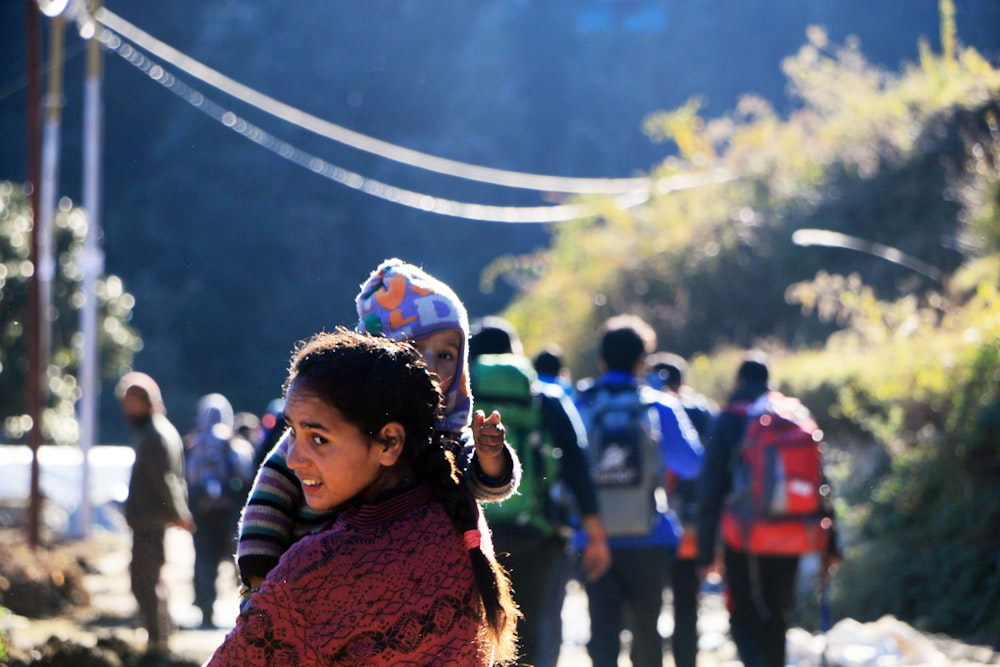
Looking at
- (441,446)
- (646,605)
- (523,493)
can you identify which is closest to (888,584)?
(646,605)

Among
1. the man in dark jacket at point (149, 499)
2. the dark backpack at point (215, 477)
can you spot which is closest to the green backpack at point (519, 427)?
the man in dark jacket at point (149, 499)

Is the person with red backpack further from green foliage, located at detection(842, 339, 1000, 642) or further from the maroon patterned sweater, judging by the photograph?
the maroon patterned sweater

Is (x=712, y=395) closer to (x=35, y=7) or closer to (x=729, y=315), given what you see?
(x=729, y=315)

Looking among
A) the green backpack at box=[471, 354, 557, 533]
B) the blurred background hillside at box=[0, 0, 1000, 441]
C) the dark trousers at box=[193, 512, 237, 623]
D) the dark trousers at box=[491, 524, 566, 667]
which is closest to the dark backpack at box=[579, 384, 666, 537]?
the dark trousers at box=[491, 524, 566, 667]

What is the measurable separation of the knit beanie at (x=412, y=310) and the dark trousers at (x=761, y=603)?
3.72 meters

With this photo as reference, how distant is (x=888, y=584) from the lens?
1088cm

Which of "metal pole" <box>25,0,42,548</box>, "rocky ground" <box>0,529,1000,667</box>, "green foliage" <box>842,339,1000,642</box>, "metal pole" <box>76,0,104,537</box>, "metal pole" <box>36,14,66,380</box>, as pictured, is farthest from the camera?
"metal pole" <box>76,0,104,537</box>

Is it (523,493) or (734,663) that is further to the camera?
(734,663)

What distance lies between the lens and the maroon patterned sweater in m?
2.41

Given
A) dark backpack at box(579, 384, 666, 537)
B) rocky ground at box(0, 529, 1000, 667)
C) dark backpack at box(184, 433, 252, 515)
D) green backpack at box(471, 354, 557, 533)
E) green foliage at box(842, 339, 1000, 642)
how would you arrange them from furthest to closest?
dark backpack at box(184, 433, 252, 515)
green foliage at box(842, 339, 1000, 642)
rocky ground at box(0, 529, 1000, 667)
dark backpack at box(579, 384, 666, 537)
green backpack at box(471, 354, 557, 533)

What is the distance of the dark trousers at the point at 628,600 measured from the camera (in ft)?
21.0

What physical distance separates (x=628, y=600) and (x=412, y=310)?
3.35 metres

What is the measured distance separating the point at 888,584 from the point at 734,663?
234cm

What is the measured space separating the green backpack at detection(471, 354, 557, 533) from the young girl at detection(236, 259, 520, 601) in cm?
183
